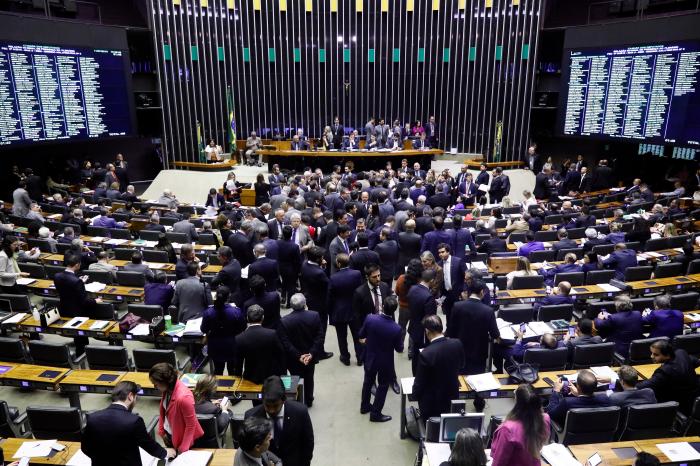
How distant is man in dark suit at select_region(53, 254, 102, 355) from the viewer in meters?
5.97

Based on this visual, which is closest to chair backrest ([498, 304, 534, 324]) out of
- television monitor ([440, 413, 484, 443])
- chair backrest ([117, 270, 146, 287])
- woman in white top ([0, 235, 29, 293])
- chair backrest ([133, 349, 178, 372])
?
television monitor ([440, 413, 484, 443])

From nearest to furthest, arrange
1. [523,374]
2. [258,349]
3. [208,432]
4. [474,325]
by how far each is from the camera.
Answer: [208,432] < [258,349] < [523,374] < [474,325]

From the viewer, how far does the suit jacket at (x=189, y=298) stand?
18.8ft

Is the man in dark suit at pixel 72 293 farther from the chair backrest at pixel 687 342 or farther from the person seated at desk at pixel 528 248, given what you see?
the chair backrest at pixel 687 342

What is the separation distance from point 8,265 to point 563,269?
796 cm

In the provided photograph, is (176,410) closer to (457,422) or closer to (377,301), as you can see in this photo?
(457,422)

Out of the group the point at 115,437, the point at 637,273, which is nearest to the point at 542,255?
the point at 637,273

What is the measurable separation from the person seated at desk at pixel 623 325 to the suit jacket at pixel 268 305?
3.63 m

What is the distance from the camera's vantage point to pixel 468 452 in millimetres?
2834

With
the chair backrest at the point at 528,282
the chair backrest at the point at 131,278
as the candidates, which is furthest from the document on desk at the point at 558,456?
the chair backrest at the point at 131,278

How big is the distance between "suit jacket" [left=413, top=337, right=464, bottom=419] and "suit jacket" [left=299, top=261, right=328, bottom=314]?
203 cm

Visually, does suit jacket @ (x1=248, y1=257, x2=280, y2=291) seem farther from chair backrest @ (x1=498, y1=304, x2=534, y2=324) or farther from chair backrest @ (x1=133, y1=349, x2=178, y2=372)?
chair backrest @ (x1=498, y1=304, x2=534, y2=324)

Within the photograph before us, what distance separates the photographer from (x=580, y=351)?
5.22m

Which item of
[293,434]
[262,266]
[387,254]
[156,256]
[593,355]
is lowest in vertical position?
[593,355]
